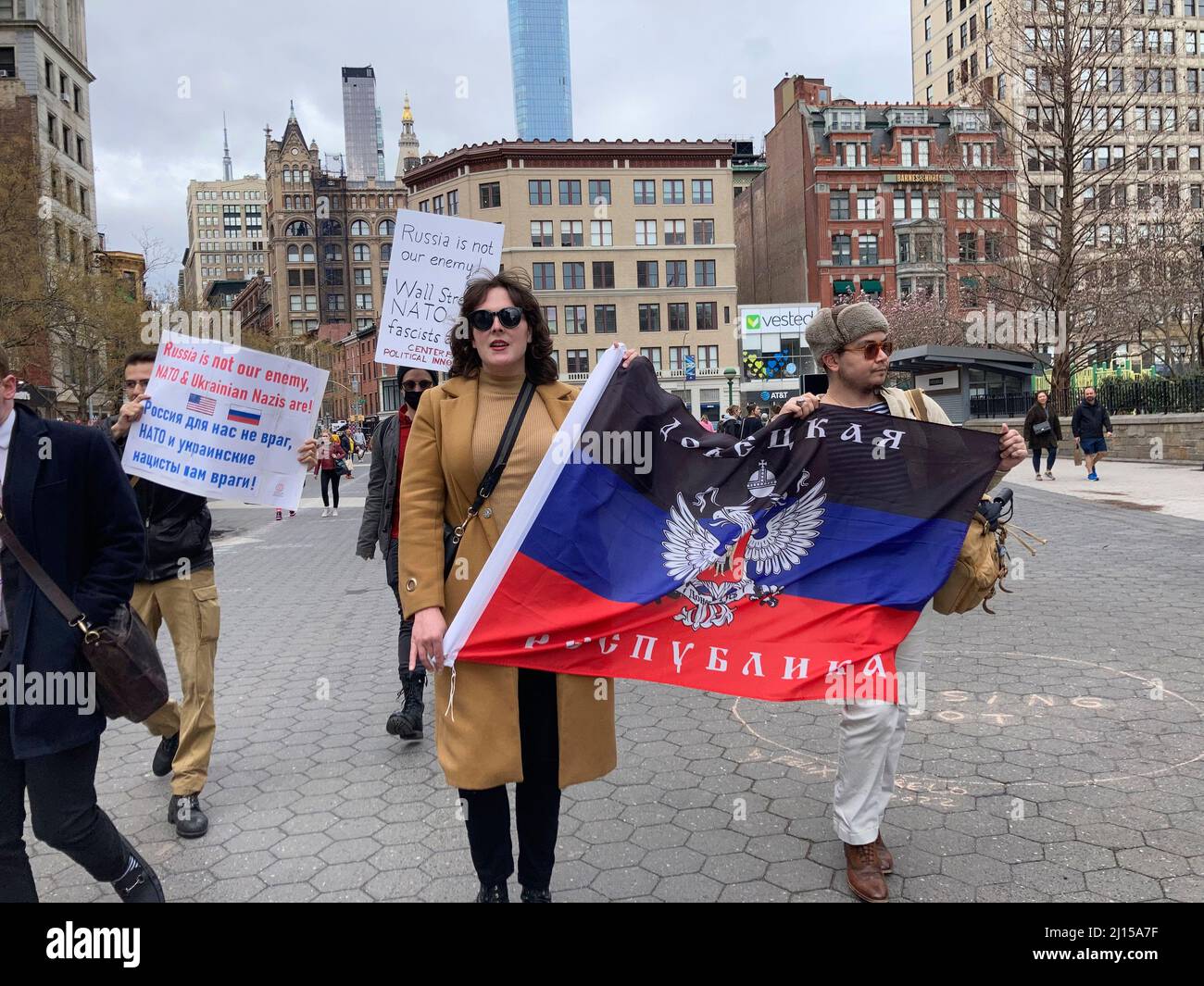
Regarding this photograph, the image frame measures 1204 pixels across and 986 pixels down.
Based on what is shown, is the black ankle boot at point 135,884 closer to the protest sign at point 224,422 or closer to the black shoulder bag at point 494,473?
the black shoulder bag at point 494,473

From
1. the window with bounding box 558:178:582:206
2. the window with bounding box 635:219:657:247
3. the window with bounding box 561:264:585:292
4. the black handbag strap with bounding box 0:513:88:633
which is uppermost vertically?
the window with bounding box 558:178:582:206

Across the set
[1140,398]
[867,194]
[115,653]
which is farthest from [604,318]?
[115,653]

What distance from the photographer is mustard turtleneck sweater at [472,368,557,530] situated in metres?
3.06

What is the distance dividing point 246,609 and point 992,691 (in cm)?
758

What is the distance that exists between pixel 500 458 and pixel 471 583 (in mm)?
432

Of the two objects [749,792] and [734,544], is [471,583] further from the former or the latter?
[749,792]

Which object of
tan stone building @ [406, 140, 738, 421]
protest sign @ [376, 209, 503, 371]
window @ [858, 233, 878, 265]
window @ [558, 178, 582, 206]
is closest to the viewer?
protest sign @ [376, 209, 503, 371]

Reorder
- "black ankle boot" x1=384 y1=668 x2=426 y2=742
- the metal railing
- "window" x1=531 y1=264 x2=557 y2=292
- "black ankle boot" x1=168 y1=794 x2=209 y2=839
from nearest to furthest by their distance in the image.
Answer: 1. "black ankle boot" x1=168 y1=794 x2=209 y2=839
2. "black ankle boot" x1=384 y1=668 x2=426 y2=742
3. the metal railing
4. "window" x1=531 y1=264 x2=557 y2=292

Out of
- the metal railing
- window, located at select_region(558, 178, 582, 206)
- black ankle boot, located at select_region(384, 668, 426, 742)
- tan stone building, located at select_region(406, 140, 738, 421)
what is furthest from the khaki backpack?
window, located at select_region(558, 178, 582, 206)

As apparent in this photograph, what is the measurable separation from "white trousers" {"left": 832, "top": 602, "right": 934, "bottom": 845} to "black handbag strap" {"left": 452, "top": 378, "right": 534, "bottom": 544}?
1.50m

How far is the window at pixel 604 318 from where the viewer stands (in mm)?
71062

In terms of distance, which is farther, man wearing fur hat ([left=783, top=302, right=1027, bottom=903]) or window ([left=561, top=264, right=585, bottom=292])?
window ([left=561, top=264, right=585, bottom=292])

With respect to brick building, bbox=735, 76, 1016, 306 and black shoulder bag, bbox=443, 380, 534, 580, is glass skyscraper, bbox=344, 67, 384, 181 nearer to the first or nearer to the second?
brick building, bbox=735, 76, 1016, 306

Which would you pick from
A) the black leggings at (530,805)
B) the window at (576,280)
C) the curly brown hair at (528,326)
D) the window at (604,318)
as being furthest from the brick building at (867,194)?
the black leggings at (530,805)
